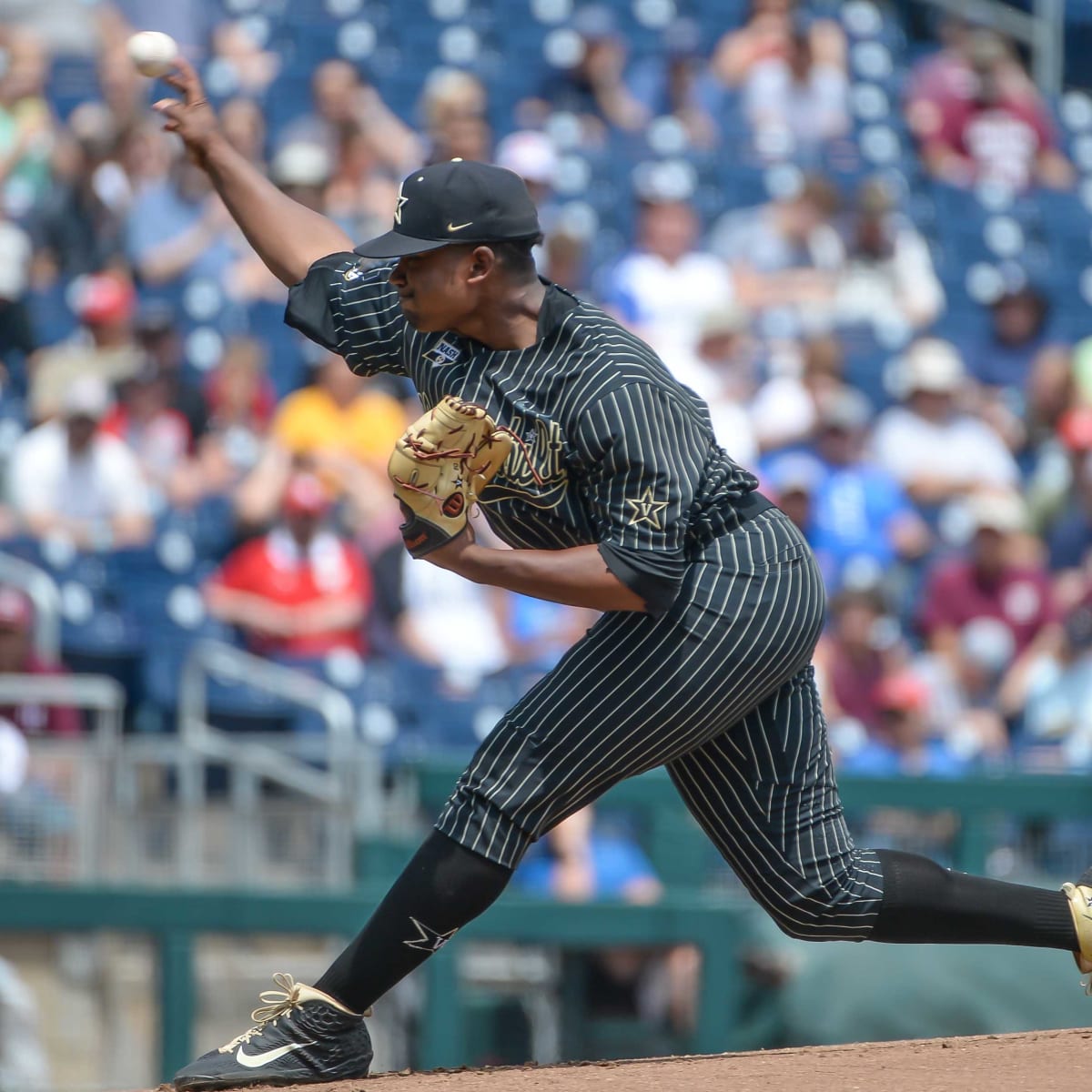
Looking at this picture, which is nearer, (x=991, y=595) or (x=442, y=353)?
(x=442, y=353)

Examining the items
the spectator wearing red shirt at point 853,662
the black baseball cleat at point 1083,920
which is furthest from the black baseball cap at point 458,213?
the spectator wearing red shirt at point 853,662

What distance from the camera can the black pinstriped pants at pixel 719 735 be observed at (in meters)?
3.16

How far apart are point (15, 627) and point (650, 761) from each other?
3.40 meters

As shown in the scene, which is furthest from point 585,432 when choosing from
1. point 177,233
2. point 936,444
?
point 177,233

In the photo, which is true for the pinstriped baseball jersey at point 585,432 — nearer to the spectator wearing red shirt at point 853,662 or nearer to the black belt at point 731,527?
the black belt at point 731,527

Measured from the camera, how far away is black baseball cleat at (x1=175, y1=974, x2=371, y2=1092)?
3334 millimetres

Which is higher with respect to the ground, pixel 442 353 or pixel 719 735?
pixel 442 353

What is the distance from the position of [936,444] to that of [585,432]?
5385 mm

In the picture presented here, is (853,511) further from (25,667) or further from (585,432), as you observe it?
(585,432)

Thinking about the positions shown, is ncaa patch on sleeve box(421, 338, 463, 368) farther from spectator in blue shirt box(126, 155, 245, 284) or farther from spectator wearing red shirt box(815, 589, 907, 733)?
spectator in blue shirt box(126, 155, 245, 284)

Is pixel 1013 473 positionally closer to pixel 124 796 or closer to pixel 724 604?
pixel 124 796

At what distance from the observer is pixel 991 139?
10281 millimetres

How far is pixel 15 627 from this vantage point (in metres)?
6.07

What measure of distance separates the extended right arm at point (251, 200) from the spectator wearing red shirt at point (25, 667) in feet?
8.79
